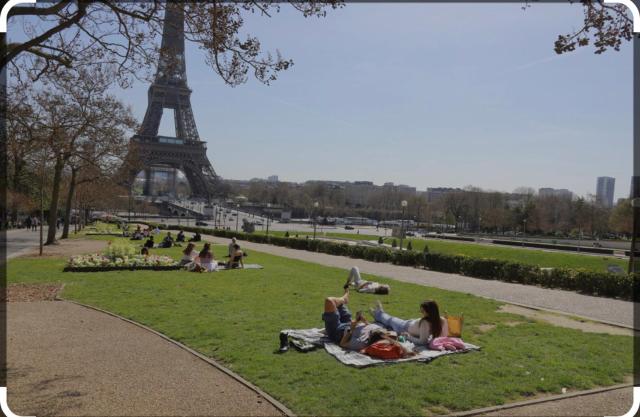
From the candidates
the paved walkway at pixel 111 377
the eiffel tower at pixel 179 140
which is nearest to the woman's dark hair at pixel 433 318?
the paved walkway at pixel 111 377

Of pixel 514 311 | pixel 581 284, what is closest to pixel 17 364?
pixel 514 311

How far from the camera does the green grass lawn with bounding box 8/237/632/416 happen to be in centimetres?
634

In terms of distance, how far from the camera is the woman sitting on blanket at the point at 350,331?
8.12m

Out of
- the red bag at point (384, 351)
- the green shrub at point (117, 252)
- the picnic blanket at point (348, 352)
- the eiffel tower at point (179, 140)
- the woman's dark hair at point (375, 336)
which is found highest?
the eiffel tower at point (179, 140)

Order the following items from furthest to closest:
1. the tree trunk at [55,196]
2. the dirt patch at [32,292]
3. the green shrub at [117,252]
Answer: the tree trunk at [55,196] < the green shrub at [117,252] < the dirt patch at [32,292]

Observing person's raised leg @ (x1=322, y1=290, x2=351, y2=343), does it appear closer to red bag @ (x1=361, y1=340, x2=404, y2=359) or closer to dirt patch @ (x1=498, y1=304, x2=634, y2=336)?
red bag @ (x1=361, y1=340, x2=404, y2=359)

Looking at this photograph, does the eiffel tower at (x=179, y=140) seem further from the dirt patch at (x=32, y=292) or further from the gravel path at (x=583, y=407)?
the gravel path at (x=583, y=407)

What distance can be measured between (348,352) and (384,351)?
0.59 m

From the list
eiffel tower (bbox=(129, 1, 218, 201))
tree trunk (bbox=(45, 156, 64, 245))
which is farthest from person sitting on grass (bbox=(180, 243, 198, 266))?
eiffel tower (bbox=(129, 1, 218, 201))

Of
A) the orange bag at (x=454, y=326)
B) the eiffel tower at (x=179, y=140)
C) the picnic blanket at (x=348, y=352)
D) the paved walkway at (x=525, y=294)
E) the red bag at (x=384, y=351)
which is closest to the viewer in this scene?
the picnic blanket at (x=348, y=352)

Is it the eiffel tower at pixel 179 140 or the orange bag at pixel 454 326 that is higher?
the eiffel tower at pixel 179 140

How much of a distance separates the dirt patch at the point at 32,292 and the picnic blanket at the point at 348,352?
7158mm

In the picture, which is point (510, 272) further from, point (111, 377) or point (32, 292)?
point (111, 377)

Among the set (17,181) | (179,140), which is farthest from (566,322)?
(179,140)
